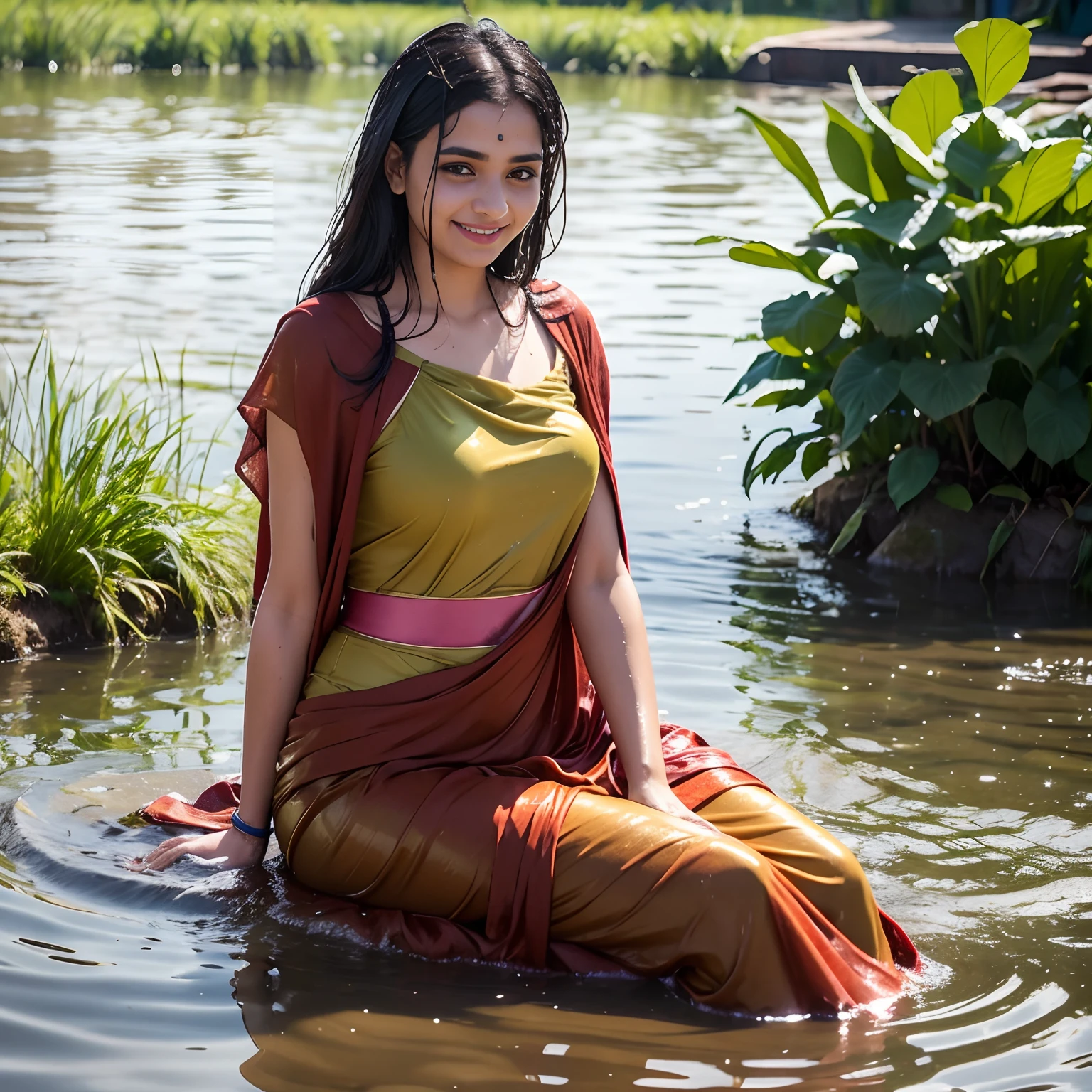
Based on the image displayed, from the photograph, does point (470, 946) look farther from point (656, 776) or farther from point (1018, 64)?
point (1018, 64)

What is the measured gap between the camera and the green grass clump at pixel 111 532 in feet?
14.2

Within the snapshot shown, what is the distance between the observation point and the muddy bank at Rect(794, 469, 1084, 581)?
5004 mm

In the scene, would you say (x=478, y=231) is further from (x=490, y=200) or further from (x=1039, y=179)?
(x=1039, y=179)

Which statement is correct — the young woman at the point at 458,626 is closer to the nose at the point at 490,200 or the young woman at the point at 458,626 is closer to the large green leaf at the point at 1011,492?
the nose at the point at 490,200

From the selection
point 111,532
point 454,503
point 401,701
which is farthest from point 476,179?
point 111,532

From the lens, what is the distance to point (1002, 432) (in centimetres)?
490

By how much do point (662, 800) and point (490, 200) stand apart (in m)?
1.00

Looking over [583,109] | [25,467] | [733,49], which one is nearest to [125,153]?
[583,109]

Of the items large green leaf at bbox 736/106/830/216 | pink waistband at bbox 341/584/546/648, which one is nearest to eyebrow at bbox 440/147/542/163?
pink waistband at bbox 341/584/546/648

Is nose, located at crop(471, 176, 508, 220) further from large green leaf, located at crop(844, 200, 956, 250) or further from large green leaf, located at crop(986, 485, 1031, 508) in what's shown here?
large green leaf, located at crop(986, 485, 1031, 508)

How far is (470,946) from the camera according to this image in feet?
8.23

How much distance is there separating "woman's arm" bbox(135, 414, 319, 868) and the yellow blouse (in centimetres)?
6

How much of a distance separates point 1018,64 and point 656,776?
3.03 metres

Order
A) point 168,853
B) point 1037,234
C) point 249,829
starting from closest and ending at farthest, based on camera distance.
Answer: point 249,829
point 168,853
point 1037,234
